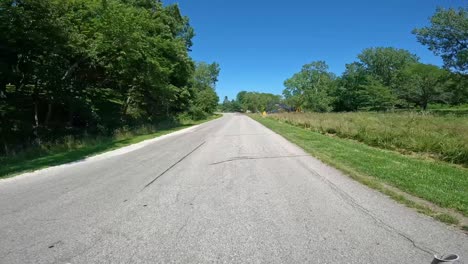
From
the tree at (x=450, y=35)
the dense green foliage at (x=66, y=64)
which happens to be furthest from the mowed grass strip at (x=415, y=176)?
the tree at (x=450, y=35)

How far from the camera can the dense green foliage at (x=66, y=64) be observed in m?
16.5

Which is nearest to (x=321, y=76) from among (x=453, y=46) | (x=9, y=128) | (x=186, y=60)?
(x=453, y=46)

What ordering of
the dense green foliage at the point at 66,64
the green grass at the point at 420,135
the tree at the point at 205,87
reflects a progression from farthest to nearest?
the tree at the point at 205,87 < the dense green foliage at the point at 66,64 < the green grass at the point at 420,135

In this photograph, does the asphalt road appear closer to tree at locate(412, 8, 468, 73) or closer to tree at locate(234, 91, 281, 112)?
tree at locate(412, 8, 468, 73)

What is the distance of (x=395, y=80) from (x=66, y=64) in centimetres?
8011

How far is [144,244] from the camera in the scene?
3900 millimetres

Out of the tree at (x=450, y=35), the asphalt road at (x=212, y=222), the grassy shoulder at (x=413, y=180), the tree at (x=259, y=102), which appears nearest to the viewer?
the asphalt road at (x=212, y=222)

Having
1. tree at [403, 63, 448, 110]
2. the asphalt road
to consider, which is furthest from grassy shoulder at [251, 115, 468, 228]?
tree at [403, 63, 448, 110]

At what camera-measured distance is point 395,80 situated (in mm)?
80250

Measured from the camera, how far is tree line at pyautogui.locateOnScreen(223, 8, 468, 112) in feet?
129

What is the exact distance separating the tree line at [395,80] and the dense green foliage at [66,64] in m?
34.6

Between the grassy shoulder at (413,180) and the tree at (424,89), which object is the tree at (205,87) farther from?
the grassy shoulder at (413,180)

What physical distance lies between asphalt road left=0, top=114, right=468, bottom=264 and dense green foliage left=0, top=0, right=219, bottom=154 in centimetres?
1091

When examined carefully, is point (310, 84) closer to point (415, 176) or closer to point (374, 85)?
point (374, 85)
